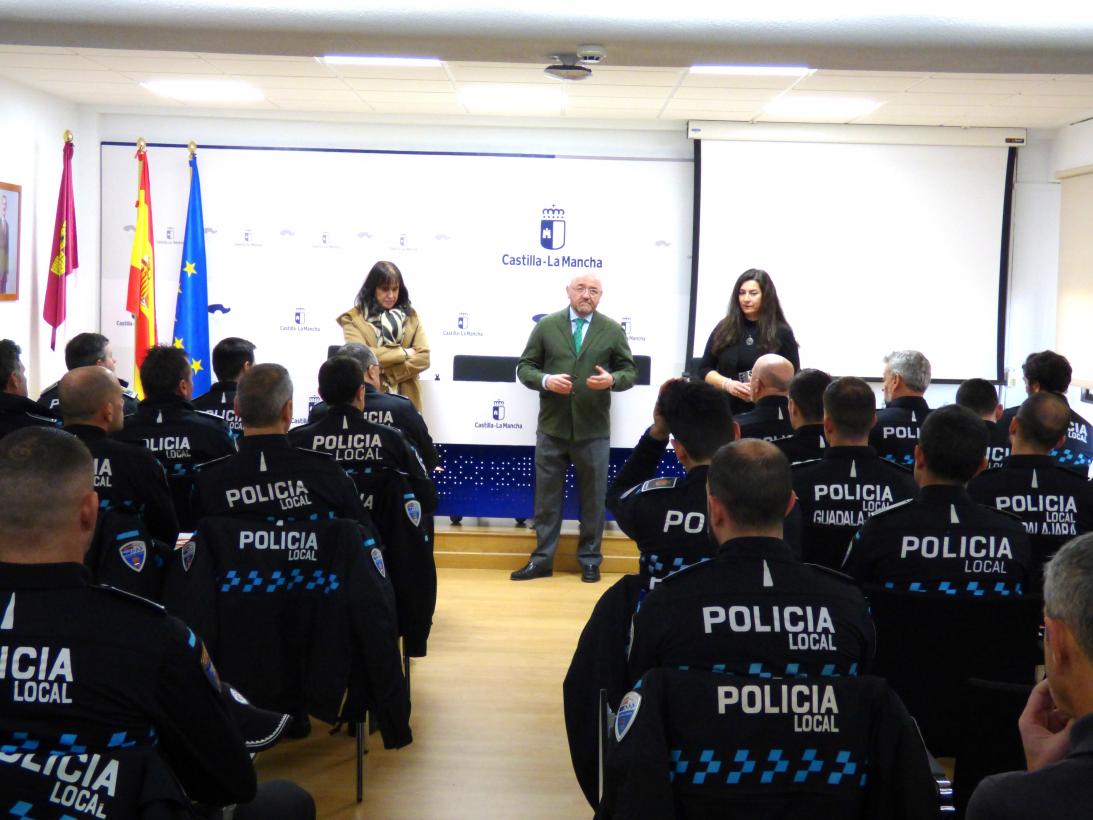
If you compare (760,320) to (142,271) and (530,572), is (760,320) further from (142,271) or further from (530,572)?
(142,271)

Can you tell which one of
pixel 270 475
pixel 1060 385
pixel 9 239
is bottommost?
pixel 270 475

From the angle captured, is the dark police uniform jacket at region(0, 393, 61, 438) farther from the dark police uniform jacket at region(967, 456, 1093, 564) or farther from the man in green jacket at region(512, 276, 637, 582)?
the dark police uniform jacket at region(967, 456, 1093, 564)

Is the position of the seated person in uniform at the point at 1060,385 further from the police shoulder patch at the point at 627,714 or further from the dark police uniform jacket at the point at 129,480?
the police shoulder patch at the point at 627,714

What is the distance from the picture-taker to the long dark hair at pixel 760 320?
6.16 metres

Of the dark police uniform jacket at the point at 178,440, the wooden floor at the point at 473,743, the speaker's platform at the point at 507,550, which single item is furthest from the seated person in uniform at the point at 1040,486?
the speaker's platform at the point at 507,550

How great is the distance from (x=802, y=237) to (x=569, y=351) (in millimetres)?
1976

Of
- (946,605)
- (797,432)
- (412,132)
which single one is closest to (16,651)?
(946,605)

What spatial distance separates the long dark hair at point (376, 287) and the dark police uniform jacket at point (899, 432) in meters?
3.26

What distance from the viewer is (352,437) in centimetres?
423

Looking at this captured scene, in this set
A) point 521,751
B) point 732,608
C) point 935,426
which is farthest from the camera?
point 521,751

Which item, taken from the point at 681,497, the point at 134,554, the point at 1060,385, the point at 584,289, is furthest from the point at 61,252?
the point at 1060,385

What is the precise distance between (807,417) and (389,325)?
3.46 m

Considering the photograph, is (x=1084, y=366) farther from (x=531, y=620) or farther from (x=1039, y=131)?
(x=531, y=620)

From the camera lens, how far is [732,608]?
2.01m
